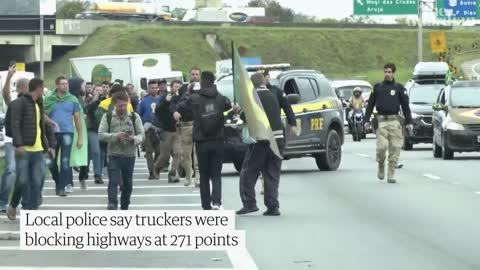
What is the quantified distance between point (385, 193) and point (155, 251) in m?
7.31

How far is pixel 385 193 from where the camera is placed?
19.1 m

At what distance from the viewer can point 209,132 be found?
51.6 ft

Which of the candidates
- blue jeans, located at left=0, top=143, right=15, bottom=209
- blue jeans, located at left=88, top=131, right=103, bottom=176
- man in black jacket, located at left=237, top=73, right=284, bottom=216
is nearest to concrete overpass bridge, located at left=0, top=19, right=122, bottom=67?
blue jeans, located at left=88, top=131, right=103, bottom=176

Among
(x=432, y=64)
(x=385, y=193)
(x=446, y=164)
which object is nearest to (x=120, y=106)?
(x=385, y=193)

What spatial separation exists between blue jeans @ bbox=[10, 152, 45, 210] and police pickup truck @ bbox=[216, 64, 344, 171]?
26.3ft

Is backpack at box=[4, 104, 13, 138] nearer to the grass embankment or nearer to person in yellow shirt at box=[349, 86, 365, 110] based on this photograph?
person in yellow shirt at box=[349, 86, 365, 110]

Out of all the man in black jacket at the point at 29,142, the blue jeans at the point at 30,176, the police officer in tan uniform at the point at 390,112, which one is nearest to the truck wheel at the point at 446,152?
the police officer in tan uniform at the point at 390,112

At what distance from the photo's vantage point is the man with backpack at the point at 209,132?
620 inches

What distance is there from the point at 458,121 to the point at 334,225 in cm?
1337

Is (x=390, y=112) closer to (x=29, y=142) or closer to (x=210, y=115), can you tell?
(x=210, y=115)

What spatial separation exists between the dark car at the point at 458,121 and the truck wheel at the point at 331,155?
3810 mm

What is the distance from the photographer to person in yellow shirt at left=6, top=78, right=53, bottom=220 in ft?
49.4

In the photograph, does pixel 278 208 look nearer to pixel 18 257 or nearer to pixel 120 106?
pixel 120 106

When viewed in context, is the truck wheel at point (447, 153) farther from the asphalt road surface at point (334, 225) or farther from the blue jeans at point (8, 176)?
Result: the blue jeans at point (8, 176)
